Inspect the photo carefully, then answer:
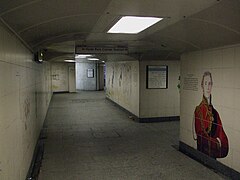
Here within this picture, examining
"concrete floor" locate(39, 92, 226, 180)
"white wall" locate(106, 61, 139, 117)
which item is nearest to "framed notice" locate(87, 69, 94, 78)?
"white wall" locate(106, 61, 139, 117)

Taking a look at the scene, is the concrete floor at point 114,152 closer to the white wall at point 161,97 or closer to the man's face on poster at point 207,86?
the white wall at point 161,97

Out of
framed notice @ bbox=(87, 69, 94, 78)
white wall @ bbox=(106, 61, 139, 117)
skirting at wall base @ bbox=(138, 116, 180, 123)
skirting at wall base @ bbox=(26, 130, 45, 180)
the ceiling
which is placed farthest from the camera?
framed notice @ bbox=(87, 69, 94, 78)

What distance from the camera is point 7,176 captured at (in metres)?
2.39

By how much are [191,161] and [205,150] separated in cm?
36

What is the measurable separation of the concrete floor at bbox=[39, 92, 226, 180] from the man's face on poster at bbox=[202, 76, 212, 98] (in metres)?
1.29

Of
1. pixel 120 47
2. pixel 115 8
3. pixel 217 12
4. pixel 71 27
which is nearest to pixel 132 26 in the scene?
pixel 71 27

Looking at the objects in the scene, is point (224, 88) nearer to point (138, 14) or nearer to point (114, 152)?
point (138, 14)

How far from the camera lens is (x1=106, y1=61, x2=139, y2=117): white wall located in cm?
916

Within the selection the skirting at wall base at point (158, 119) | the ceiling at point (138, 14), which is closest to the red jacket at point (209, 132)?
the ceiling at point (138, 14)

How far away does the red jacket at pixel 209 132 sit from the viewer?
13.8ft

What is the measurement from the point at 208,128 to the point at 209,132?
0.07 m

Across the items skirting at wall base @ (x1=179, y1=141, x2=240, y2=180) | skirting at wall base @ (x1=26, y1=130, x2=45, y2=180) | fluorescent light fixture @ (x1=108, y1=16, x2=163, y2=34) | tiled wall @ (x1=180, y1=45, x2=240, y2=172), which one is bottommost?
skirting at wall base @ (x1=26, y1=130, x2=45, y2=180)

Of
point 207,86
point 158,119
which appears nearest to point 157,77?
point 158,119

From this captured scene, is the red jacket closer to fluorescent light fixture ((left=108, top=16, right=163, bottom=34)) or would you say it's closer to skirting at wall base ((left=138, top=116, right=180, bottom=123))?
fluorescent light fixture ((left=108, top=16, right=163, bottom=34))
